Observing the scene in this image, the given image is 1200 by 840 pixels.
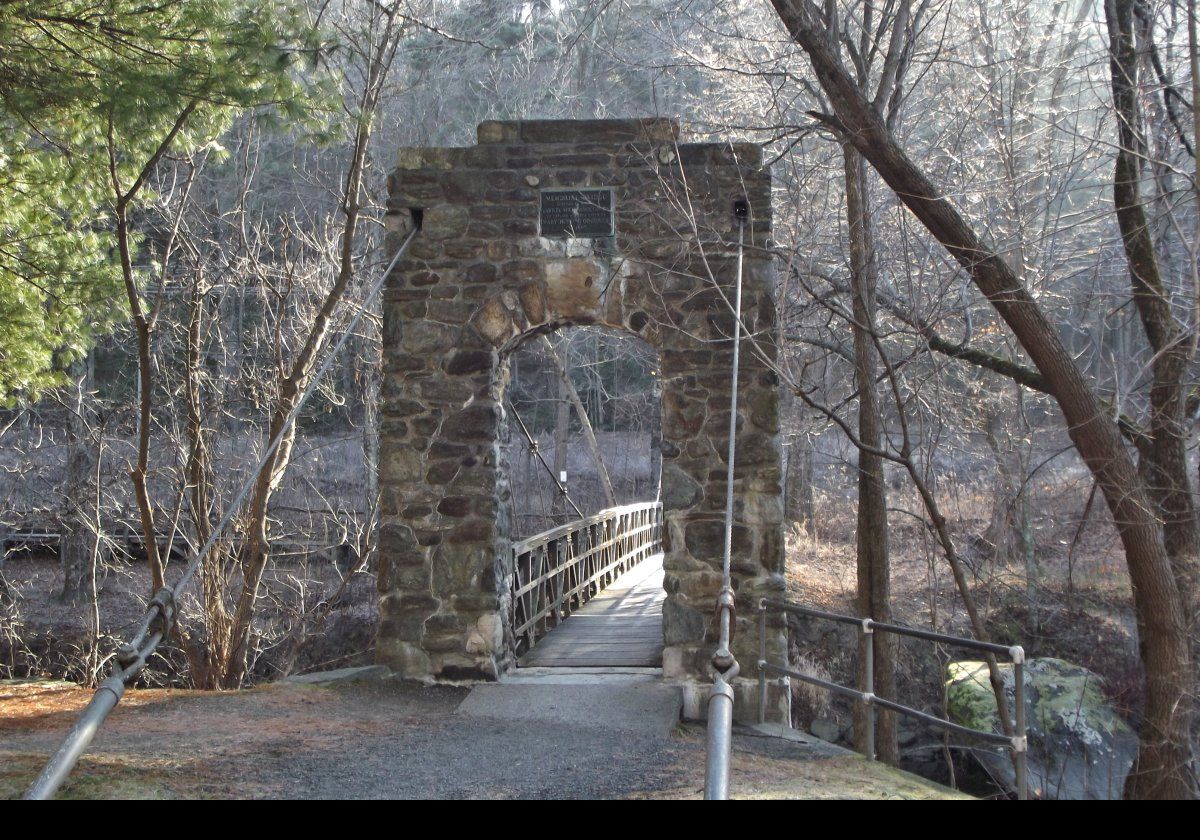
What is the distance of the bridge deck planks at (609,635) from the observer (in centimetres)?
775

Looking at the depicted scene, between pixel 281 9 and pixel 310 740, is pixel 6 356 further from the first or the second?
pixel 310 740

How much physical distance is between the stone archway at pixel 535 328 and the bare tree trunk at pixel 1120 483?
109 centimetres

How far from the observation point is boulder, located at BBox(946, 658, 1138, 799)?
9.46 metres

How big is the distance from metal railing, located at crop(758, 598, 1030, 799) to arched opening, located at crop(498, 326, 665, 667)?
1.52 metres

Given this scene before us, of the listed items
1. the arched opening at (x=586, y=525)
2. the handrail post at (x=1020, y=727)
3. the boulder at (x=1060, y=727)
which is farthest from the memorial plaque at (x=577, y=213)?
the boulder at (x=1060, y=727)

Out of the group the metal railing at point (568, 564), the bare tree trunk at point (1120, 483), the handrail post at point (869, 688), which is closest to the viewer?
the handrail post at point (869, 688)

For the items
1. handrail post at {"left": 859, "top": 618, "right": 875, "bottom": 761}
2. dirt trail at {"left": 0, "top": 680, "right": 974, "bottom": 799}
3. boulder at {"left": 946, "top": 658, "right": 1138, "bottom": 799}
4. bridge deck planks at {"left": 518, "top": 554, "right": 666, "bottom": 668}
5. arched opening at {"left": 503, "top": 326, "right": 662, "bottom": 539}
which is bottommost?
boulder at {"left": 946, "top": 658, "right": 1138, "bottom": 799}

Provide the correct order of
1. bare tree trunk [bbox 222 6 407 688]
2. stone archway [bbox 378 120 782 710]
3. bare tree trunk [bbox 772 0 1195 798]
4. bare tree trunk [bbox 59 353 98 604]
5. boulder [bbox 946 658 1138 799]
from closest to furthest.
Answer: bare tree trunk [bbox 772 0 1195 798], stone archway [bbox 378 120 782 710], bare tree trunk [bbox 222 6 407 688], boulder [bbox 946 658 1138 799], bare tree trunk [bbox 59 353 98 604]

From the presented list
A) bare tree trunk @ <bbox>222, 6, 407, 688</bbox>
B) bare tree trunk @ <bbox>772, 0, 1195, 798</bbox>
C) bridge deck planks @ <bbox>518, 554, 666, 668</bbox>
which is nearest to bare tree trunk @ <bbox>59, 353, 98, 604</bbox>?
bare tree trunk @ <bbox>222, 6, 407, 688</bbox>

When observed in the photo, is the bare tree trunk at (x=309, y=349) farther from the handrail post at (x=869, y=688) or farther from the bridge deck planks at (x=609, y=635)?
the handrail post at (x=869, y=688)

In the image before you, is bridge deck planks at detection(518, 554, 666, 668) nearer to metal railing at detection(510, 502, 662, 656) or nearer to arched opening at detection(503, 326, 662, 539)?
metal railing at detection(510, 502, 662, 656)

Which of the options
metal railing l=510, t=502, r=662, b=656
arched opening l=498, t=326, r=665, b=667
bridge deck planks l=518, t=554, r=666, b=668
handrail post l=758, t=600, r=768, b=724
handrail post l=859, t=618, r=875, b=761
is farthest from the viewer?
metal railing l=510, t=502, r=662, b=656

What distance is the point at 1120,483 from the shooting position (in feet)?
18.5
